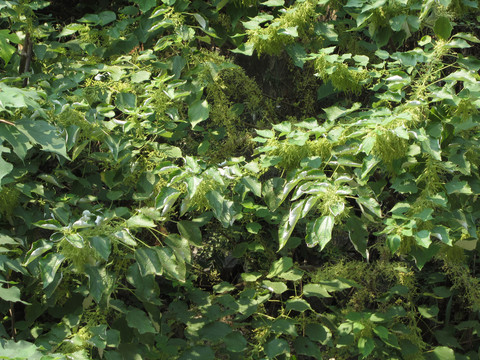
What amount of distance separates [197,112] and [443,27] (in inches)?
38.0

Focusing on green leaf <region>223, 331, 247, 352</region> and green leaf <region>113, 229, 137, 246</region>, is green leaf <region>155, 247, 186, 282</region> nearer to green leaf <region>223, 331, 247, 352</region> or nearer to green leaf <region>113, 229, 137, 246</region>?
green leaf <region>113, 229, 137, 246</region>

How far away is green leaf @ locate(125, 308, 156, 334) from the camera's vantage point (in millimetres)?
1974

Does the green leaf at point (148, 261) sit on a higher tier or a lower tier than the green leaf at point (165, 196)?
lower

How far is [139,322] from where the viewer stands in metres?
2.00

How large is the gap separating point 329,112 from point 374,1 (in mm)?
471

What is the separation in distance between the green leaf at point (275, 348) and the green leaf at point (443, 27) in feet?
4.19

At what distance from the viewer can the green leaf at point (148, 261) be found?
6.14 ft

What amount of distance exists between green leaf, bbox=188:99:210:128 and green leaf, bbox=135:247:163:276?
57cm

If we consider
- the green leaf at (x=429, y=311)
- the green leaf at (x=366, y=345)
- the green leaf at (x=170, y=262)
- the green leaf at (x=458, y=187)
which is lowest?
the green leaf at (x=429, y=311)

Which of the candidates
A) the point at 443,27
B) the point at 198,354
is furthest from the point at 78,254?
the point at 443,27

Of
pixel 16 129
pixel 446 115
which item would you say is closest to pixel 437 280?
pixel 446 115

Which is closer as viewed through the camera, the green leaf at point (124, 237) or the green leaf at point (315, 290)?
the green leaf at point (124, 237)

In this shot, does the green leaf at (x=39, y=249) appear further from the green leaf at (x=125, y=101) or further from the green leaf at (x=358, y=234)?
the green leaf at (x=358, y=234)

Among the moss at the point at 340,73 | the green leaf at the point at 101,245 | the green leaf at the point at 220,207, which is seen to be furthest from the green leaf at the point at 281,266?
the green leaf at the point at 101,245
